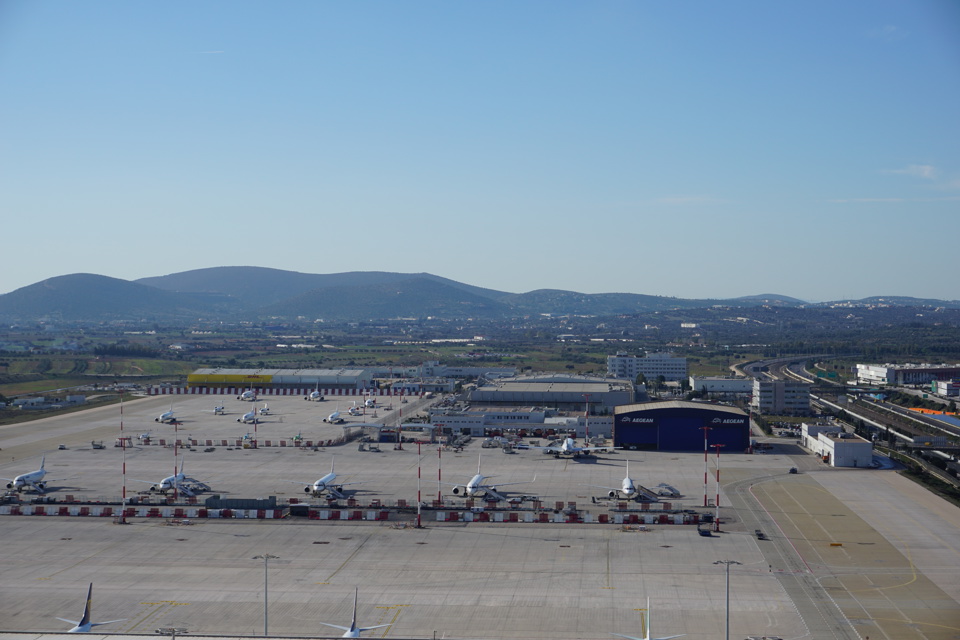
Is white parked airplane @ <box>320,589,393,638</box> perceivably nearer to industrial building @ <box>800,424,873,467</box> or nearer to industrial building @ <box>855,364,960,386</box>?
industrial building @ <box>800,424,873,467</box>

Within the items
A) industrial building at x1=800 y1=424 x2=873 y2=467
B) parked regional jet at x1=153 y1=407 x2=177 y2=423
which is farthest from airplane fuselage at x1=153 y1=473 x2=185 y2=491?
industrial building at x1=800 y1=424 x2=873 y2=467

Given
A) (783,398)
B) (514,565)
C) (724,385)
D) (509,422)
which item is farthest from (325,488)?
(724,385)

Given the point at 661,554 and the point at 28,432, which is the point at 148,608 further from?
the point at 28,432

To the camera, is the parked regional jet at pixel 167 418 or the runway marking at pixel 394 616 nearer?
the runway marking at pixel 394 616

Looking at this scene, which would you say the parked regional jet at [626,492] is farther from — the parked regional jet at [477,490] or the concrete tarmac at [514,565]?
the parked regional jet at [477,490]

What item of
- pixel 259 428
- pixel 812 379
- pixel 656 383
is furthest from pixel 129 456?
pixel 812 379

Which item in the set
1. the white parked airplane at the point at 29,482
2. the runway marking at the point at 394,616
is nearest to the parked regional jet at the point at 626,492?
the runway marking at the point at 394,616
